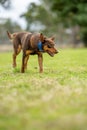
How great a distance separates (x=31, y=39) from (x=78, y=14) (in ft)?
149

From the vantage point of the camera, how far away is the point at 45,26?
89312 millimetres

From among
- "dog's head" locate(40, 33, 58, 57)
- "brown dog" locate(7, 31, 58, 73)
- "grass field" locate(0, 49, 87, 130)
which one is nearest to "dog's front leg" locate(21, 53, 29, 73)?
"brown dog" locate(7, 31, 58, 73)

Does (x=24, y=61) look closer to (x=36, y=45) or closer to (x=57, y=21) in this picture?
(x=36, y=45)

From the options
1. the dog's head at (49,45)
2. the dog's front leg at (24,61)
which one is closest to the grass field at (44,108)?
the dog's head at (49,45)

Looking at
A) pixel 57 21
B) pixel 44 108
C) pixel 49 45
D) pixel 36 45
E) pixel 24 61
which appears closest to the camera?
pixel 44 108

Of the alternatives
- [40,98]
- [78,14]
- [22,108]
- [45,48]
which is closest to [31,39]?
[45,48]

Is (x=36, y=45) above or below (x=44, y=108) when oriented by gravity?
above

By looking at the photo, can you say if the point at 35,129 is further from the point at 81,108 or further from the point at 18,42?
the point at 18,42

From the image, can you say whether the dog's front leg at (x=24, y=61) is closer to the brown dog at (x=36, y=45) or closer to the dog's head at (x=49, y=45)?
the brown dog at (x=36, y=45)

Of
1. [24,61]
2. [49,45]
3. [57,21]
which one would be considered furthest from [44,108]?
[57,21]

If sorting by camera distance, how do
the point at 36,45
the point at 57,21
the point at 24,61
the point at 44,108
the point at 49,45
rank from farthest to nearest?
the point at 57,21
the point at 24,61
the point at 36,45
the point at 49,45
the point at 44,108

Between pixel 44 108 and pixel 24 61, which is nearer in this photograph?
pixel 44 108

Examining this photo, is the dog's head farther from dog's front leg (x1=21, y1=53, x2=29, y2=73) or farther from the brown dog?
dog's front leg (x1=21, y1=53, x2=29, y2=73)

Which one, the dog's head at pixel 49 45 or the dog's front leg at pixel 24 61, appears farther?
the dog's front leg at pixel 24 61
